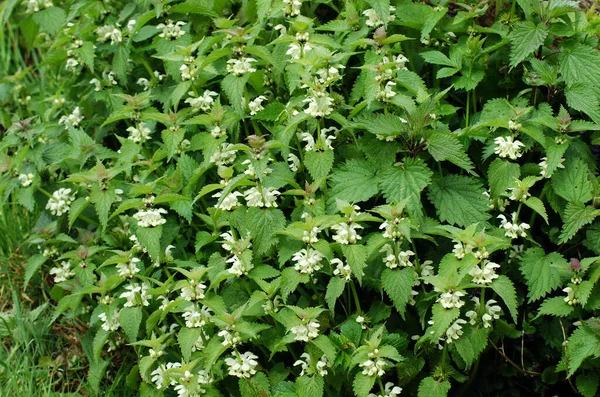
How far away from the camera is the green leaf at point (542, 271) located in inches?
129

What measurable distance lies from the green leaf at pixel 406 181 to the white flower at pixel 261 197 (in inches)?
17.8

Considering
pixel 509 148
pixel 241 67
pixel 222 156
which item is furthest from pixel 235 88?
pixel 509 148

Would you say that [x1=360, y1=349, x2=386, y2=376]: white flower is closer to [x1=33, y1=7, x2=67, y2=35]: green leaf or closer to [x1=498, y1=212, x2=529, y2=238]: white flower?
[x1=498, y1=212, x2=529, y2=238]: white flower

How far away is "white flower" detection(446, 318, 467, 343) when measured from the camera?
3139 mm

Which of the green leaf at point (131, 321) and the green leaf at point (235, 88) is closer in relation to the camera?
the green leaf at point (131, 321)

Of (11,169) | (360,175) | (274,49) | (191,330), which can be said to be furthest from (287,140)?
(11,169)

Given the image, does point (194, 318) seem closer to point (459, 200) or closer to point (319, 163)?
point (319, 163)

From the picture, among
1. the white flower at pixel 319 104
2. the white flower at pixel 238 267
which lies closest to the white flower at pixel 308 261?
the white flower at pixel 238 267

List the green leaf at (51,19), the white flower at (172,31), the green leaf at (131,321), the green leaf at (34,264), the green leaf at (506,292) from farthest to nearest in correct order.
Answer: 1. the green leaf at (51,19)
2. the white flower at (172,31)
3. the green leaf at (34,264)
4. the green leaf at (131,321)
5. the green leaf at (506,292)

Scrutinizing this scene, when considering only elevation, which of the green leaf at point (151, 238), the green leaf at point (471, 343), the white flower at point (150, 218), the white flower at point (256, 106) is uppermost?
the white flower at point (256, 106)

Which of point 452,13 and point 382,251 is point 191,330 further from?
point 452,13

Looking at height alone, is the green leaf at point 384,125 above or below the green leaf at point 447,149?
above

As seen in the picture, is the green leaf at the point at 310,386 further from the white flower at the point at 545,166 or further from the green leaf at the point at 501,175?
the white flower at the point at 545,166

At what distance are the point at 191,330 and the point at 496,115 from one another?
1598 millimetres
